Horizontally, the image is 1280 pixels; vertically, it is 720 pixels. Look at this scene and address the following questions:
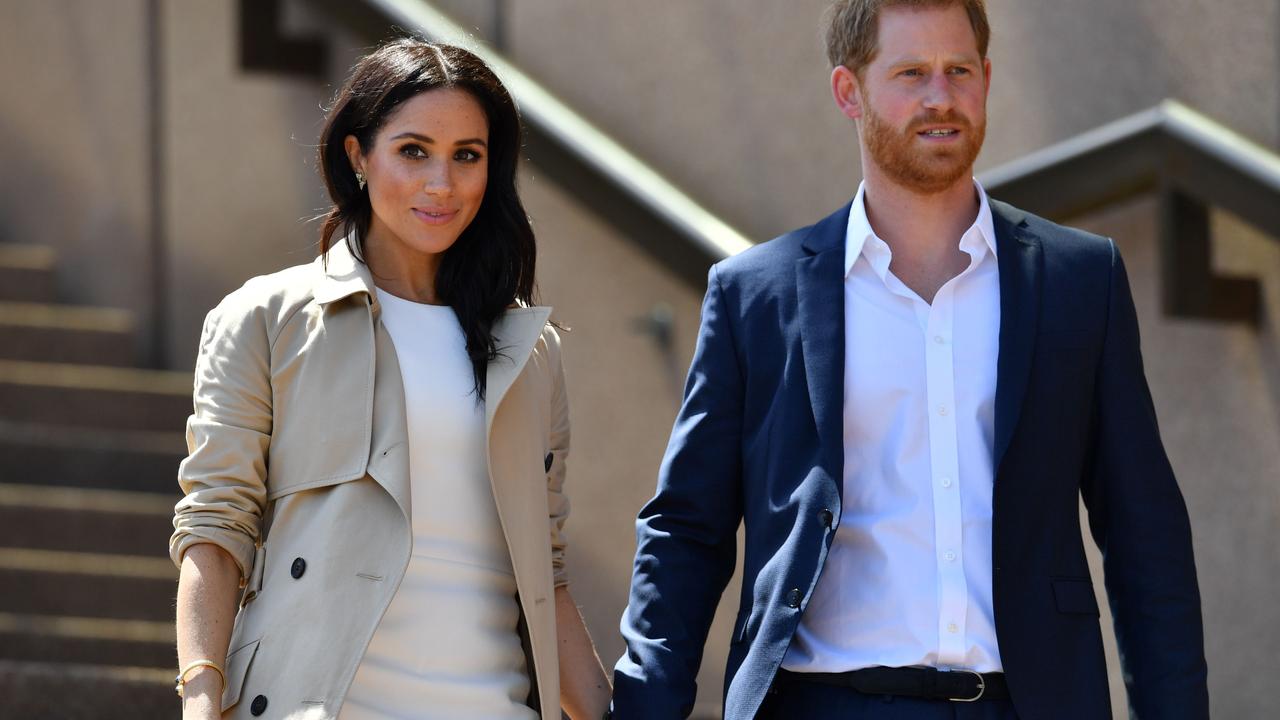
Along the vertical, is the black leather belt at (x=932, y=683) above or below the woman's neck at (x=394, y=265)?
below

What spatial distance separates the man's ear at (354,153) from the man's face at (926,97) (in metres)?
0.88

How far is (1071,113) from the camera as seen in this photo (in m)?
4.45

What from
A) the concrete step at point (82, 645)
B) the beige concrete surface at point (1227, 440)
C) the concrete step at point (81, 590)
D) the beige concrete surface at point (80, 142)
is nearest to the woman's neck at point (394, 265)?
the beige concrete surface at point (1227, 440)

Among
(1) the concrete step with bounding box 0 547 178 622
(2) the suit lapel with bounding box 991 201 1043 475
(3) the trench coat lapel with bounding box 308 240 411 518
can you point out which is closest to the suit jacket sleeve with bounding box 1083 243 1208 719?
(2) the suit lapel with bounding box 991 201 1043 475

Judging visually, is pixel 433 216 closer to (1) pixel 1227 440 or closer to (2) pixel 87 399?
(1) pixel 1227 440

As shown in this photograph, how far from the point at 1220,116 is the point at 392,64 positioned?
220cm

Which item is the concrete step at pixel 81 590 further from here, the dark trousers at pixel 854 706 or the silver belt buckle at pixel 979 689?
the silver belt buckle at pixel 979 689

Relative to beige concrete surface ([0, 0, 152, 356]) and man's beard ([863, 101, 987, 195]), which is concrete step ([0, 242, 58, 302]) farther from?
man's beard ([863, 101, 987, 195])

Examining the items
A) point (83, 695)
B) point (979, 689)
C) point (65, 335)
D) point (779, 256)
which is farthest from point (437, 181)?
point (65, 335)

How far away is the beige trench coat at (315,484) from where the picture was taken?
2.69m

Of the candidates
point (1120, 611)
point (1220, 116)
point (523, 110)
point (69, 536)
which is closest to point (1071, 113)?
point (1220, 116)

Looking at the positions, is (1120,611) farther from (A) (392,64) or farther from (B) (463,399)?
(A) (392,64)

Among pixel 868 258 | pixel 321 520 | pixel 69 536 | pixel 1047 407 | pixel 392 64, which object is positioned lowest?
pixel 69 536

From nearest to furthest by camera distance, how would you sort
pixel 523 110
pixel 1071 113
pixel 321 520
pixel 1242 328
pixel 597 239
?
pixel 321 520 → pixel 1242 328 → pixel 1071 113 → pixel 523 110 → pixel 597 239
